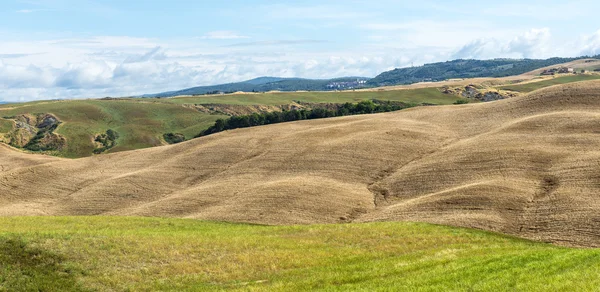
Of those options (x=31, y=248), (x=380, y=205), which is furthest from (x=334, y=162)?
(x=31, y=248)

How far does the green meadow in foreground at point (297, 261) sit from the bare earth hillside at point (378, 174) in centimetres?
927

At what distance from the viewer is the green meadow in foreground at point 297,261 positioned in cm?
2428

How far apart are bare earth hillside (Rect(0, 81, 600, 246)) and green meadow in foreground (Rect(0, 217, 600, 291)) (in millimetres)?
9269

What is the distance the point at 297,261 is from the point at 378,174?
38.7 metres

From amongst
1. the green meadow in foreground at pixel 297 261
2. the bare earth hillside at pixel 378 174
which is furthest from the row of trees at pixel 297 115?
the green meadow in foreground at pixel 297 261

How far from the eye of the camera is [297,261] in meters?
33.8

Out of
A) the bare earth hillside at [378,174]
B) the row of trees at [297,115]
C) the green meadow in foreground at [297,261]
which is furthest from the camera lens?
the row of trees at [297,115]

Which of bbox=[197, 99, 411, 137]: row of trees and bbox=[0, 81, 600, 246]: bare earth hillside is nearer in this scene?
bbox=[0, 81, 600, 246]: bare earth hillside

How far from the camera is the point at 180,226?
51.6m

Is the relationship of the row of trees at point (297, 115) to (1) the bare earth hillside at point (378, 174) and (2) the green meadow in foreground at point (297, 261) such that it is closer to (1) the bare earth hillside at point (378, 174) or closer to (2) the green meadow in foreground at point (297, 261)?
(1) the bare earth hillside at point (378, 174)

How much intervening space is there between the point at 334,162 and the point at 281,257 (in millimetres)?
42099

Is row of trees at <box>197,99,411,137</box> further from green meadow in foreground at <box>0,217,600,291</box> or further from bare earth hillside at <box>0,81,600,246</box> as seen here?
green meadow in foreground at <box>0,217,600,291</box>

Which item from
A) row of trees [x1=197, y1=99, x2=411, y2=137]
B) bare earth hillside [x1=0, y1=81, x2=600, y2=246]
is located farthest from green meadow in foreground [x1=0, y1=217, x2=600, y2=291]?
row of trees [x1=197, y1=99, x2=411, y2=137]

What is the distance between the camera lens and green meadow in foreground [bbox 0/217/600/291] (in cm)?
2428
